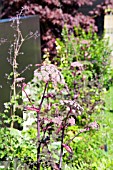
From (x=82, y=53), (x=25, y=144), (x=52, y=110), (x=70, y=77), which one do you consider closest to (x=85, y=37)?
(x=82, y=53)

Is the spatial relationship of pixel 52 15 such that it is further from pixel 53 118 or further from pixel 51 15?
pixel 53 118

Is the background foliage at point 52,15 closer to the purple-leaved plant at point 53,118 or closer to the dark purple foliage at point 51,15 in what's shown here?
the dark purple foliage at point 51,15

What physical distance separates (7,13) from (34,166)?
4.42m

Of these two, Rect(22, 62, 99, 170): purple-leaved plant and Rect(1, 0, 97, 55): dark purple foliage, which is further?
Rect(1, 0, 97, 55): dark purple foliage

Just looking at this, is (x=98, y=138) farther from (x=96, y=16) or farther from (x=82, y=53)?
(x=96, y=16)

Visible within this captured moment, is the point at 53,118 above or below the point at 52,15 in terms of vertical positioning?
below

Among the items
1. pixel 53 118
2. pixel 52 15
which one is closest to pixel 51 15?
pixel 52 15

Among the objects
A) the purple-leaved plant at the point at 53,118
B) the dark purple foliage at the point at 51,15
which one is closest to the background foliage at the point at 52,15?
the dark purple foliage at the point at 51,15

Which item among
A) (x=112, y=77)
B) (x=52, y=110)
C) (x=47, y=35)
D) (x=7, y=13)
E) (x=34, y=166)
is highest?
(x=7, y=13)

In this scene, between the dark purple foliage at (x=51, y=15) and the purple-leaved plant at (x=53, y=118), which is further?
the dark purple foliage at (x=51, y=15)

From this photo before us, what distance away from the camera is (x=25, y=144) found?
9.74ft

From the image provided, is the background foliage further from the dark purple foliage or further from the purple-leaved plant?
the purple-leaved plant

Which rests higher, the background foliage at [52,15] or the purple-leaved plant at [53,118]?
the background foliage at [52,15]

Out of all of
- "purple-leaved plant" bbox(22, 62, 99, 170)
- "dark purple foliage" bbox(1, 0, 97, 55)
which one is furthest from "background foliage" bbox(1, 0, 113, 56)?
"purple-leaved plant" bbox(22, 62, 99, 170)
